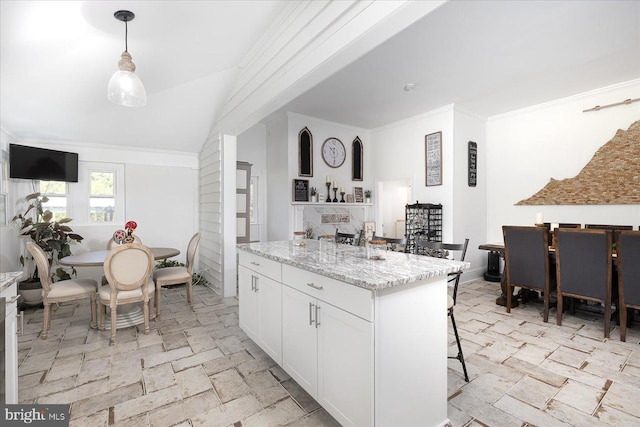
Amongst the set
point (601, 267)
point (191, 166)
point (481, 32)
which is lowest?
point (601, 267)

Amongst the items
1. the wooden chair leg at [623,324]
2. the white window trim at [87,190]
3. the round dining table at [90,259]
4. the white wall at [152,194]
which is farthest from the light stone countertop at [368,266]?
the white window trim at [87,190]

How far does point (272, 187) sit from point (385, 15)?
4.89 meters

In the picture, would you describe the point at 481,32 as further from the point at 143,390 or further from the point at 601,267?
the point at 143,390

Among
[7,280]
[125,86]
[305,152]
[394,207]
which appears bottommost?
[7,280]

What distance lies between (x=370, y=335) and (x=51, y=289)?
3.42 meters

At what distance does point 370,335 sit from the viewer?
4.80ft

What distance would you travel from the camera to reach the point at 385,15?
5.65 feet

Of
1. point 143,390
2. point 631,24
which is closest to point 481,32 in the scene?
point 631,24

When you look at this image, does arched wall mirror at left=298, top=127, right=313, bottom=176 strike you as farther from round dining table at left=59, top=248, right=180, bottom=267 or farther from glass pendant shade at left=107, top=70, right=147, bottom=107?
glass pendant shade at left=107, top=70, right=147, bottom=107

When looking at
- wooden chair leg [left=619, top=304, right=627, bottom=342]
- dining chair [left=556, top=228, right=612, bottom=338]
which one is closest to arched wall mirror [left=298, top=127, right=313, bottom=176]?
dining chair [left=556, top=228, right=612, bottom=338]

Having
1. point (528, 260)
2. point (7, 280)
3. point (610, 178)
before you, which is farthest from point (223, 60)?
point (610, 178)

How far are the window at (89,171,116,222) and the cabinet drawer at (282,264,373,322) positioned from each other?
164 inches

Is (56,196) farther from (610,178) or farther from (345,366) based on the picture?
(610,178)

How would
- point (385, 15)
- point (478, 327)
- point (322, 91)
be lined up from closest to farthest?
1. point (385, 15)
2. point (478, 327)
3. point (322, 91)
